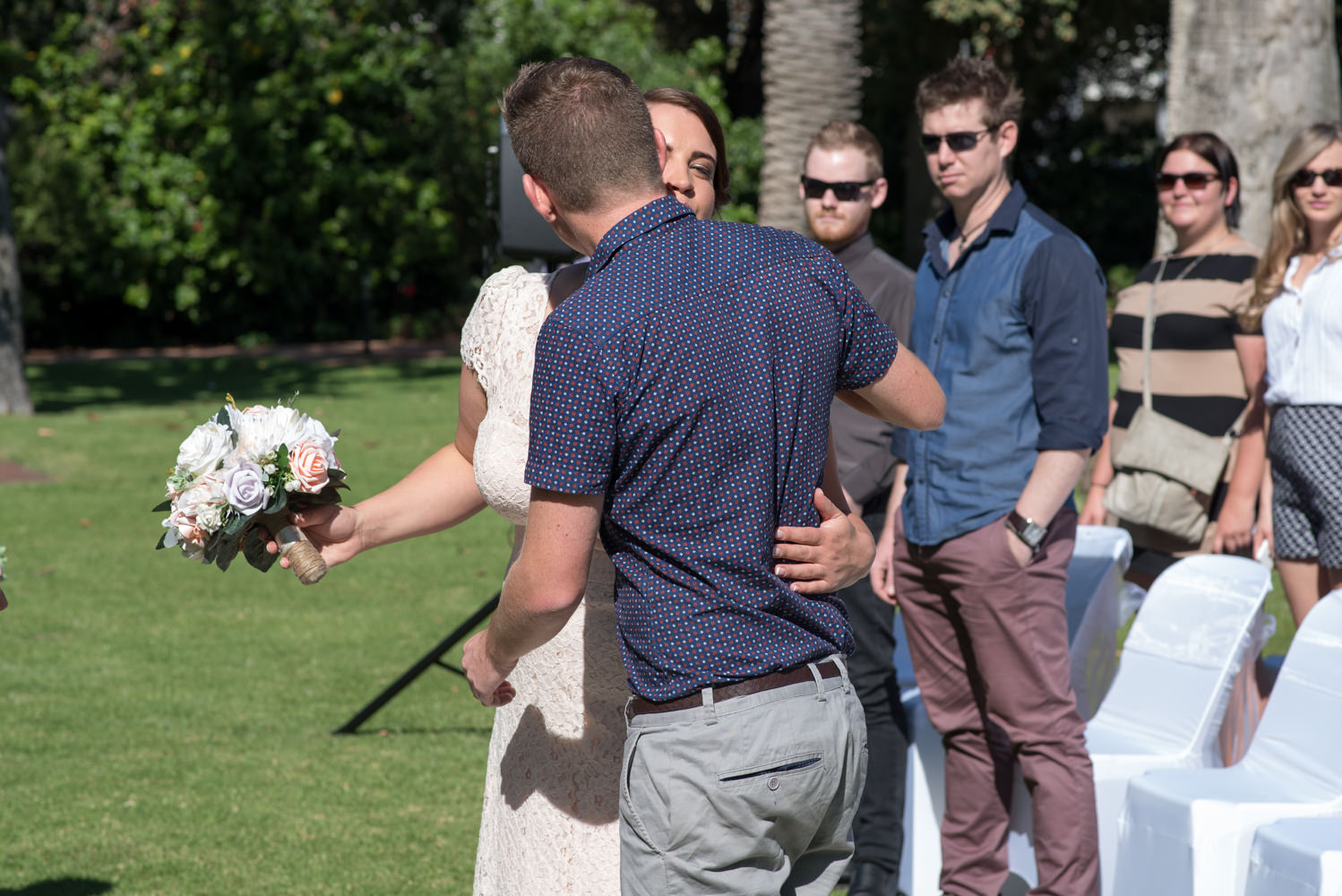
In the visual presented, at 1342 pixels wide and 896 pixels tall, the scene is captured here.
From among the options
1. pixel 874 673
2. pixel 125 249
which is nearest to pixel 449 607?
pixel 874 673

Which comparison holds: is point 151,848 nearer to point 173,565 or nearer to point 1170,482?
point 1170,482

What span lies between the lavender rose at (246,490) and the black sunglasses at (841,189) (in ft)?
8.57

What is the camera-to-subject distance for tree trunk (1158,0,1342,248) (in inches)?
381

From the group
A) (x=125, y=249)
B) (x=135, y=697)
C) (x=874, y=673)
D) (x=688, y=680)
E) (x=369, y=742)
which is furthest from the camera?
(x=125, y=249)

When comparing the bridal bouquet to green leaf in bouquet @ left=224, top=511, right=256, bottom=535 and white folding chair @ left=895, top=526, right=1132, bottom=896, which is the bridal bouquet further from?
white folding chair @ left=895, top=526, right=1132, bottom=896

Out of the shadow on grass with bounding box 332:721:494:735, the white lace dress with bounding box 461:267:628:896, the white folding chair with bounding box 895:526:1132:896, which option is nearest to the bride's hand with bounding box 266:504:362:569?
the white lace dress with bounding box 461:267:628:896

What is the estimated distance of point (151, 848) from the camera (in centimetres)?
474

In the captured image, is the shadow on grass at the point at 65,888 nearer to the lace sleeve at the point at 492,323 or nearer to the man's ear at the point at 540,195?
the lace sleeve at the point at 492,323

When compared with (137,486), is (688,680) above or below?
above

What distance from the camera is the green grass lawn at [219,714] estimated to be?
4684 millimetres

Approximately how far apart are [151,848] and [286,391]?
1229 centimetres

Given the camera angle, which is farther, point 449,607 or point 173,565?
point 173,565

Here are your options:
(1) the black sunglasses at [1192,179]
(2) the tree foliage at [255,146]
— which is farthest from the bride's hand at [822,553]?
(2) the tree foliage at [255,146]

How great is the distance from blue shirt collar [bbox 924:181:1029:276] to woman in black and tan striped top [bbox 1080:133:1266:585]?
1078mm
